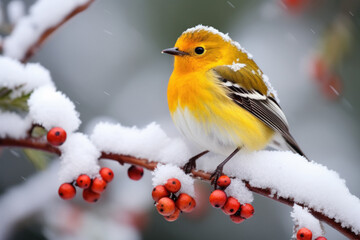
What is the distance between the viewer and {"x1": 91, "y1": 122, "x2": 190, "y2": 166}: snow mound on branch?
0.99 metres

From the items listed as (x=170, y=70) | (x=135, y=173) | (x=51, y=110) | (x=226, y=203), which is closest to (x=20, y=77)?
(x=51, y=110)

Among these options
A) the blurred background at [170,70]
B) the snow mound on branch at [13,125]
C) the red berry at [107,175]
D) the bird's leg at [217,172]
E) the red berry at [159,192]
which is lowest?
the blurred background at [170,70]

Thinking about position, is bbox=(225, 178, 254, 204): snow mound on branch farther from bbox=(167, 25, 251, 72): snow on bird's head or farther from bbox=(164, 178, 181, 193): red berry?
bbox=(167, 25, 251, 72): snow on bird's head

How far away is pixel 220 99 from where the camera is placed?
1.24 metres

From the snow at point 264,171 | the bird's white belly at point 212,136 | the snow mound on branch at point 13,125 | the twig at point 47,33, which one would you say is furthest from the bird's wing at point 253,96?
the snow mound on branch at point 13,125

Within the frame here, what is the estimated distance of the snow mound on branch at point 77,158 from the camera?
95 cm

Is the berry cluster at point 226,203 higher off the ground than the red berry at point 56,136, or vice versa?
the berry cluster at point 226,203

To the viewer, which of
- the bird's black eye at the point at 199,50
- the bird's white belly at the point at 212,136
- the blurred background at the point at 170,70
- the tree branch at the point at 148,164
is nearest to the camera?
the tree branch at the point at 148,164

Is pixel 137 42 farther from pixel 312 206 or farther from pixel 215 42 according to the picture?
pixel 312 206

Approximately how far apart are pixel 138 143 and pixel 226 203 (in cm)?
25

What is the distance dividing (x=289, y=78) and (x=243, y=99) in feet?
4.61

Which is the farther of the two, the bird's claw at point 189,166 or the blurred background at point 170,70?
the blurred background at point 170,70

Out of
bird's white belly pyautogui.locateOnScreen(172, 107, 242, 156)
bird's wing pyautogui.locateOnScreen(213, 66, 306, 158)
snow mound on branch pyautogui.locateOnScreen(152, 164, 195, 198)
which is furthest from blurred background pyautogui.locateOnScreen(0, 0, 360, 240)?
snow mound on branch pyautogui.locateOnScreen(152, 164, 195, 198)

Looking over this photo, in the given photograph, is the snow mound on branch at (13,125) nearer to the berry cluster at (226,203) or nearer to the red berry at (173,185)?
the red berry at (173,185)
